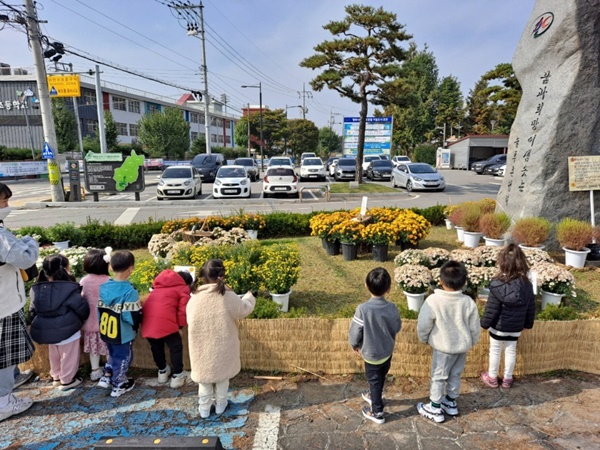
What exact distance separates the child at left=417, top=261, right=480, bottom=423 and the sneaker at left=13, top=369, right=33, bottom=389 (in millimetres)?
3719

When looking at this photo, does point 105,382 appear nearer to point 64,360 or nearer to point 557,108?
point 64,360

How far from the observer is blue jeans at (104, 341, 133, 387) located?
3723 mm

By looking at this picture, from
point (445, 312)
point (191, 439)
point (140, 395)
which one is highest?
point (445, 312)

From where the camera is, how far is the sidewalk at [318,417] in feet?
9.93

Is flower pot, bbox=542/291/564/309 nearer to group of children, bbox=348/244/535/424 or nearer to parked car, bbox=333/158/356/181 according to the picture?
group of children, bbox=348/244/535/424

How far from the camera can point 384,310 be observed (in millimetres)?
3172

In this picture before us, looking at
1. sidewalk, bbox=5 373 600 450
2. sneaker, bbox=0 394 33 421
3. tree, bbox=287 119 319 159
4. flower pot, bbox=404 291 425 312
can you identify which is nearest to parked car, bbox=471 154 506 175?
flower pot, bbox=404 291 425 312

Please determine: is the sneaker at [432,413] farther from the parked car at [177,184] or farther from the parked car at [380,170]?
the parked car at [380,170]

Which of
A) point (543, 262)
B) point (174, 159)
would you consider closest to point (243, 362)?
point (543, 262)

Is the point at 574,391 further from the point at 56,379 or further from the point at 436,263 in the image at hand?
the point at 56,379

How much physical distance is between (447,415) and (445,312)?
0.86 meters

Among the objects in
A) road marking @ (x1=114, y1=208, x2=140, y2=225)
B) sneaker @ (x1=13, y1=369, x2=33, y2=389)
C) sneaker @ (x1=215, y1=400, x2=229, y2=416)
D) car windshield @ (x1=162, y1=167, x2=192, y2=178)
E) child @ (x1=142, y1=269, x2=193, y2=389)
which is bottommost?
road marking @ (x1=114, y1=208, x2=140, y2=225)

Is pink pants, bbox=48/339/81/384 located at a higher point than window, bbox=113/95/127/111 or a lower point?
lower

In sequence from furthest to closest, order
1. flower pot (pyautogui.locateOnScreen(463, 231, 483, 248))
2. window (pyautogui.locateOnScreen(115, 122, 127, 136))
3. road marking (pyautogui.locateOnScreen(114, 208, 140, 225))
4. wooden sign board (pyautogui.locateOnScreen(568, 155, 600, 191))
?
window (pyautogui.locateOnScreen(115, 122, 127, 136))
road marking (pyautogui.locateOnScreen(114, 208, 140, 225))
flower pot (pyautogui.locateOnScreen(463, 231, 483, 248))
wooden sign board (pyautogui.locateOnScreen(568, 155, 600, 191))
